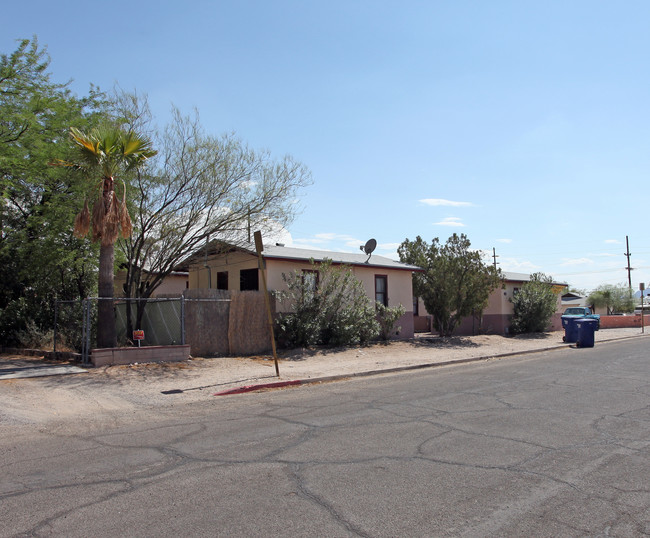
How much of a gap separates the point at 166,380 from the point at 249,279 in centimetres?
845

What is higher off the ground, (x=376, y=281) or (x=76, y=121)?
(x=76, y=121)

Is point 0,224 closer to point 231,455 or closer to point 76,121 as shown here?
point 76,121

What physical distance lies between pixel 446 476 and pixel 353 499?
3.78 feet

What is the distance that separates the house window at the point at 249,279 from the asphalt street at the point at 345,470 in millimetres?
10258

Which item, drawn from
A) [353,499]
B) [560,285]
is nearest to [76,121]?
[353,499]

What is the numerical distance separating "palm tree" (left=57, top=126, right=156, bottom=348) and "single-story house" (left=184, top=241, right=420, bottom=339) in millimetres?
4945

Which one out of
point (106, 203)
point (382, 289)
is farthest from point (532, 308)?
point (106, 203)

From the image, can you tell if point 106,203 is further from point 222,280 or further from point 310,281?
point 222,280

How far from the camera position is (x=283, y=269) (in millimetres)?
19297

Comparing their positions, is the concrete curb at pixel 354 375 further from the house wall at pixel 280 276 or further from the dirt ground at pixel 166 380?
the house wall at pixel 280 276

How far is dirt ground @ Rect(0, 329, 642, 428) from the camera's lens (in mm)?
9242

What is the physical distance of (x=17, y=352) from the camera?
16.6m

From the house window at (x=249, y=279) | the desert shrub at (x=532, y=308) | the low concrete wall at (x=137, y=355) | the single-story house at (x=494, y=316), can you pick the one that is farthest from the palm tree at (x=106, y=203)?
the desert shrub at (x=532, y=308)

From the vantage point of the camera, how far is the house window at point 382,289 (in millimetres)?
22797
